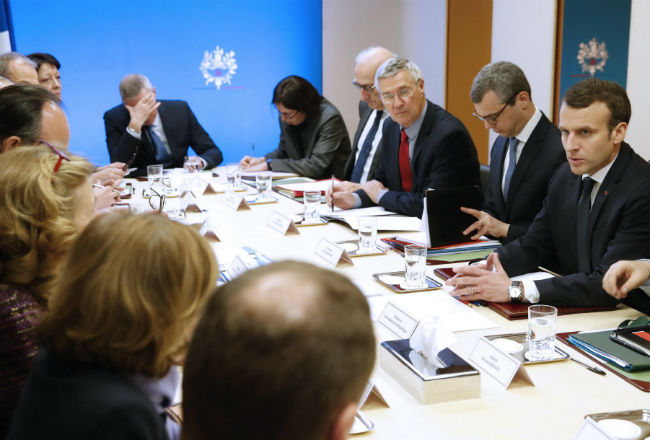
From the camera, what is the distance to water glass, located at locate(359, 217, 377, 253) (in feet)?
8.57

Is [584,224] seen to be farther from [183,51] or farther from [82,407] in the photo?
[183,51]

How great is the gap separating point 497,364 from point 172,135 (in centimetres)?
437

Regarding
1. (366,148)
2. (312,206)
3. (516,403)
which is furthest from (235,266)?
(366,148)

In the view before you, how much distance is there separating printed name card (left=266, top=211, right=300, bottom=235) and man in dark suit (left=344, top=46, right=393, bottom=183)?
135cm

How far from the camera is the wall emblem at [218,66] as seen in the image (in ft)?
22.1

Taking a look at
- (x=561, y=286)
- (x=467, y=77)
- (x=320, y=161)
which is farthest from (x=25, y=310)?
(x=467, y=77)

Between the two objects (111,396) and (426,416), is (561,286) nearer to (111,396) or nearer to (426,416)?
(426,416)

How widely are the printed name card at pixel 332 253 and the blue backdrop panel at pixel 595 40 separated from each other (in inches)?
106

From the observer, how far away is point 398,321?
167 cm

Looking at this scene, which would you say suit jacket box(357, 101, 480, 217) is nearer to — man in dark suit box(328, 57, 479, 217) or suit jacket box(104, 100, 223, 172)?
man in dark suit box(328, 57, 479, 217)

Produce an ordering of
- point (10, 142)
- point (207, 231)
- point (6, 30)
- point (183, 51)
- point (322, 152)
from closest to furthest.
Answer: point (10, 142) < point (207, 231) < point (322, 152) < point (6, 30) < point (183, 51)

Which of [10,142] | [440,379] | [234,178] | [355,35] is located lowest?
[234,178]

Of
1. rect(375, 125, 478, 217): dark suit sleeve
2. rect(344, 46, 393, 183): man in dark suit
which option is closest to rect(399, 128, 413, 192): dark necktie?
rect(375, 125, 478, 217): dark suit sleeve

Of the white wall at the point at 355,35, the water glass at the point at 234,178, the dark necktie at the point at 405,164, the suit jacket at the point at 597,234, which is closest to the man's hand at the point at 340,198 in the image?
the dark necktie at the point at 405,164
